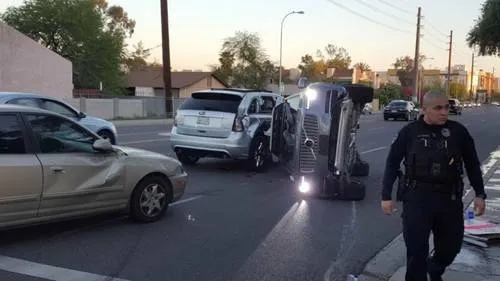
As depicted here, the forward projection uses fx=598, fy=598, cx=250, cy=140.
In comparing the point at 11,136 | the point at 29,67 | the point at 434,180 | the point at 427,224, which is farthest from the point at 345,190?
the point at 29,67

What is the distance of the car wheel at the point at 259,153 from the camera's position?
40.4 ft

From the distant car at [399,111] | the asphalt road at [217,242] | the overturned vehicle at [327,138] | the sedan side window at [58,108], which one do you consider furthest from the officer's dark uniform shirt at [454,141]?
the distant car at [399,111]

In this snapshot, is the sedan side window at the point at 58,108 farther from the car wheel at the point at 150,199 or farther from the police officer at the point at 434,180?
the police officer at the point at 434,180

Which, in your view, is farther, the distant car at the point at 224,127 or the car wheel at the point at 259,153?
the car wheel at the point at 259,153

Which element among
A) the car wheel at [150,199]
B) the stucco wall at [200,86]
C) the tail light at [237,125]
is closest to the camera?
the car wheel at [150,199]

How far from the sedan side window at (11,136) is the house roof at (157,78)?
214 feet

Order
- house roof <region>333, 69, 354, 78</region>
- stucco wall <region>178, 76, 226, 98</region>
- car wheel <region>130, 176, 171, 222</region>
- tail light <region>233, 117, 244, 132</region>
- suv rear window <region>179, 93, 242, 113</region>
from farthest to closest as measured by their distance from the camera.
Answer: house roof <region>333, 69, 354, 78</region> → stucco wall <region>178, 76, 226, 98</region> → suv rear window <region>179, 93, 242, 113</region> → tail light <region>233, 117, 244, 132</region> → car wheel <region>130, 176, 171, 222</region>

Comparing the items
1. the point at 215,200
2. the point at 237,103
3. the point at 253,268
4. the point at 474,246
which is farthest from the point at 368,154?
the point at 253,268

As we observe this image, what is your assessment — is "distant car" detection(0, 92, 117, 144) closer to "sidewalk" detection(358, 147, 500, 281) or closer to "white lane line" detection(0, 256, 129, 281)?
"white lane line" detection(0, 256, 129, 281)

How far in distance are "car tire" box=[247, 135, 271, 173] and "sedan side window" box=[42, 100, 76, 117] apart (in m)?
4.16

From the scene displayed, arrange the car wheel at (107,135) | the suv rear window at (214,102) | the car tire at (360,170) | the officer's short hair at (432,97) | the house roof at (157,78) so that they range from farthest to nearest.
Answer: the house roof at (157,78) → the car wheel at (107,135) → the car tire at (360,170) → the suv rear window at (214,102) → the officer's short hair at (432,97)

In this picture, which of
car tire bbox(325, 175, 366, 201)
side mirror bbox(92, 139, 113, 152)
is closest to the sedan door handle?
side mirror bbox(92, 139, 113, 152)

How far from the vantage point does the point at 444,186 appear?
4.54 m

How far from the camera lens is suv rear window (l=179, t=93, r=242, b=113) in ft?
40.0
